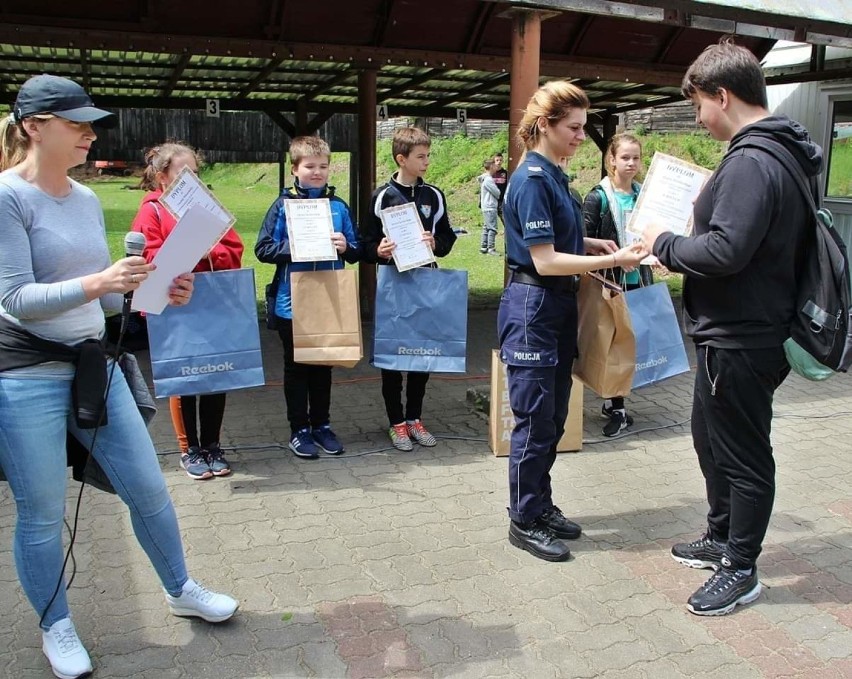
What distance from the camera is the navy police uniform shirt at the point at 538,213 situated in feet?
10.7

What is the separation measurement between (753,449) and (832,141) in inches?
301

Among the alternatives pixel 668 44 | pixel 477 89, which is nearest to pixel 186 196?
pixel 668 44

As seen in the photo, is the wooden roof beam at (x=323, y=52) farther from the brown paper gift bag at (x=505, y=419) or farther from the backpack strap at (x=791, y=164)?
the backpack strap at (x=791, y=164)

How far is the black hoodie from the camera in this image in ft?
9.37

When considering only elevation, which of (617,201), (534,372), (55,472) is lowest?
(55,472)

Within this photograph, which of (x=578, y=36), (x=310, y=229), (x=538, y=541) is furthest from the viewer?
(x=578, y=36)

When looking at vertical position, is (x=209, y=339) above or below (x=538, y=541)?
above

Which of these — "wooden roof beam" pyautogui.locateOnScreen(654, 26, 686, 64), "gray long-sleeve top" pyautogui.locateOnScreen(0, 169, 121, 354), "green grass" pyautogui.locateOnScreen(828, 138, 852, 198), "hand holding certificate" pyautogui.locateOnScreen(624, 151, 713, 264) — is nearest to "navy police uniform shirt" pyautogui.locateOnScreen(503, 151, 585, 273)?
"hand holding certificate" pyautogui.locateOnScreen(624, 151, 713, 264)

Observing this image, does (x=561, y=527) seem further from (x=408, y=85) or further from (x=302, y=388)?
(x=408, y=85)

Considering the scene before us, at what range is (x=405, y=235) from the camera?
4.70m

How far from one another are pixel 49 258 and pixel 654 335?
3299 mm

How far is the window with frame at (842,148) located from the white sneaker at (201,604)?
885cm

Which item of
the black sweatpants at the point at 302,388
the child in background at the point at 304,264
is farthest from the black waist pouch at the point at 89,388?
the black sweatpants at the point at 302,388

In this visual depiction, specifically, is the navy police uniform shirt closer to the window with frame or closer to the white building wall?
the white building wall
